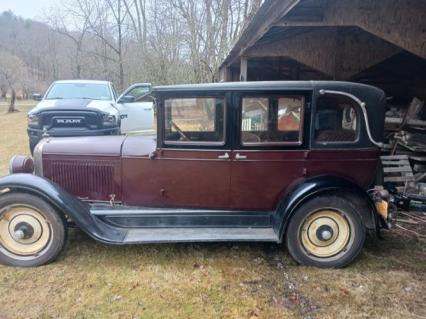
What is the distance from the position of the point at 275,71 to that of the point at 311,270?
778cm

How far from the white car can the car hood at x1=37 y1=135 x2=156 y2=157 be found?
3.18m

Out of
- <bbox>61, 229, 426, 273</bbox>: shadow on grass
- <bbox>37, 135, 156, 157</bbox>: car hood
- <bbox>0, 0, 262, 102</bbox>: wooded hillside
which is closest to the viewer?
<bbox>61, 229, 426, 273</bbox>: shadow on grass

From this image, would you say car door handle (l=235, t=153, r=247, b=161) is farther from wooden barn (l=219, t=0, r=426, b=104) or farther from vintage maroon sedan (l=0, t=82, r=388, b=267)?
wooden barn (l=219, t=0, r=426, b=104)

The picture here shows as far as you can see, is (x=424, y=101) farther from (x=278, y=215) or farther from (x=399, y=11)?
(x=278, y=215)

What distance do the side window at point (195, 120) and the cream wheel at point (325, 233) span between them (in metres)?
1.20

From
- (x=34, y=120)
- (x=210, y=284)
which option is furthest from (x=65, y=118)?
(x=210, y=284)

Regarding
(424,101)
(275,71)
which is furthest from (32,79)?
(424,101)

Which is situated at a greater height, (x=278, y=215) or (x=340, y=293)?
(x=278, y=215)

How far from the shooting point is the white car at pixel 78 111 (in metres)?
7.39

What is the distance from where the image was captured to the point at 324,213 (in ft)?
11.0

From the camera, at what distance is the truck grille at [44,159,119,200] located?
361 cm

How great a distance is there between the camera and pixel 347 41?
610 centimetres

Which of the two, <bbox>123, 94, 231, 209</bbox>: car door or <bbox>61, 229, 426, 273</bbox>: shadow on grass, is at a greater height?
<bbox>123, 94, 231, 209</bbox>: car door

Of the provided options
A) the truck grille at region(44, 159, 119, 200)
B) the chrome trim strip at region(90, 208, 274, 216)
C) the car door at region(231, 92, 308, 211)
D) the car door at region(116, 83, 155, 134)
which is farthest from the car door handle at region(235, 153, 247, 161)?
the car door at region(116, 83, 155, 134)
